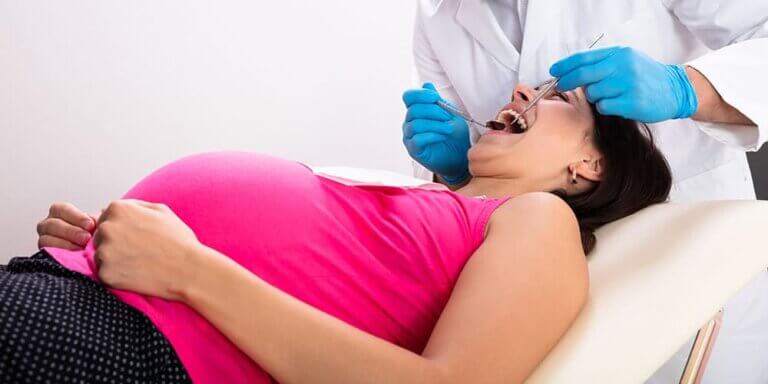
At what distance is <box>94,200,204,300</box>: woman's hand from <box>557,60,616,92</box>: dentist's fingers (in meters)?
Answer: 0.70

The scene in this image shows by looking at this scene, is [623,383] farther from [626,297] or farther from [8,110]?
[8,110]

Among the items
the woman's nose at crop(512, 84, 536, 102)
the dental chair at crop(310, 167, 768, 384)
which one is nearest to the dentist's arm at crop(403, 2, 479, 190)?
the woman's nose at crop(512, 84, 536, 102)

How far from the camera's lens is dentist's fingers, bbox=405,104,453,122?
1.58 meters

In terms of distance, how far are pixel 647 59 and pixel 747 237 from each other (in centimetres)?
35

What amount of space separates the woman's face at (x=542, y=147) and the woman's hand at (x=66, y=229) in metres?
0.69

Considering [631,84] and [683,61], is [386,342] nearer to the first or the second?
[631,84]

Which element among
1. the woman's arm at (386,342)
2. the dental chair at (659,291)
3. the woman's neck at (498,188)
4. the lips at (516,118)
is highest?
the lips at (516,118)

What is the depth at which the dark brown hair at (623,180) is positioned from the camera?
4.32ft

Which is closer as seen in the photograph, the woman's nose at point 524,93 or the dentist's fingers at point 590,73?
the dentist's fingers at point 590,73

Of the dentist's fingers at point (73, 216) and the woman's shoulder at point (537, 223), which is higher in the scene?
the dentist's fingers at point (73, 216)

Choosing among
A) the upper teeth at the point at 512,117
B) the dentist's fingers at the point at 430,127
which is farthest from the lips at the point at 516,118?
the dentist's fingers at the point at 430,127

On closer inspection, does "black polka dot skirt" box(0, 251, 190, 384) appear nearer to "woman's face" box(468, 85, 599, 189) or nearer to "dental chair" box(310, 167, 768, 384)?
"dental chair" box(310, 167, 768, 384)

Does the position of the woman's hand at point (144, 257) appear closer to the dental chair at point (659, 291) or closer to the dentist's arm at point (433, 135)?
the dental chair at point (659, 291)

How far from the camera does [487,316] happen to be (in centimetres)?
87
